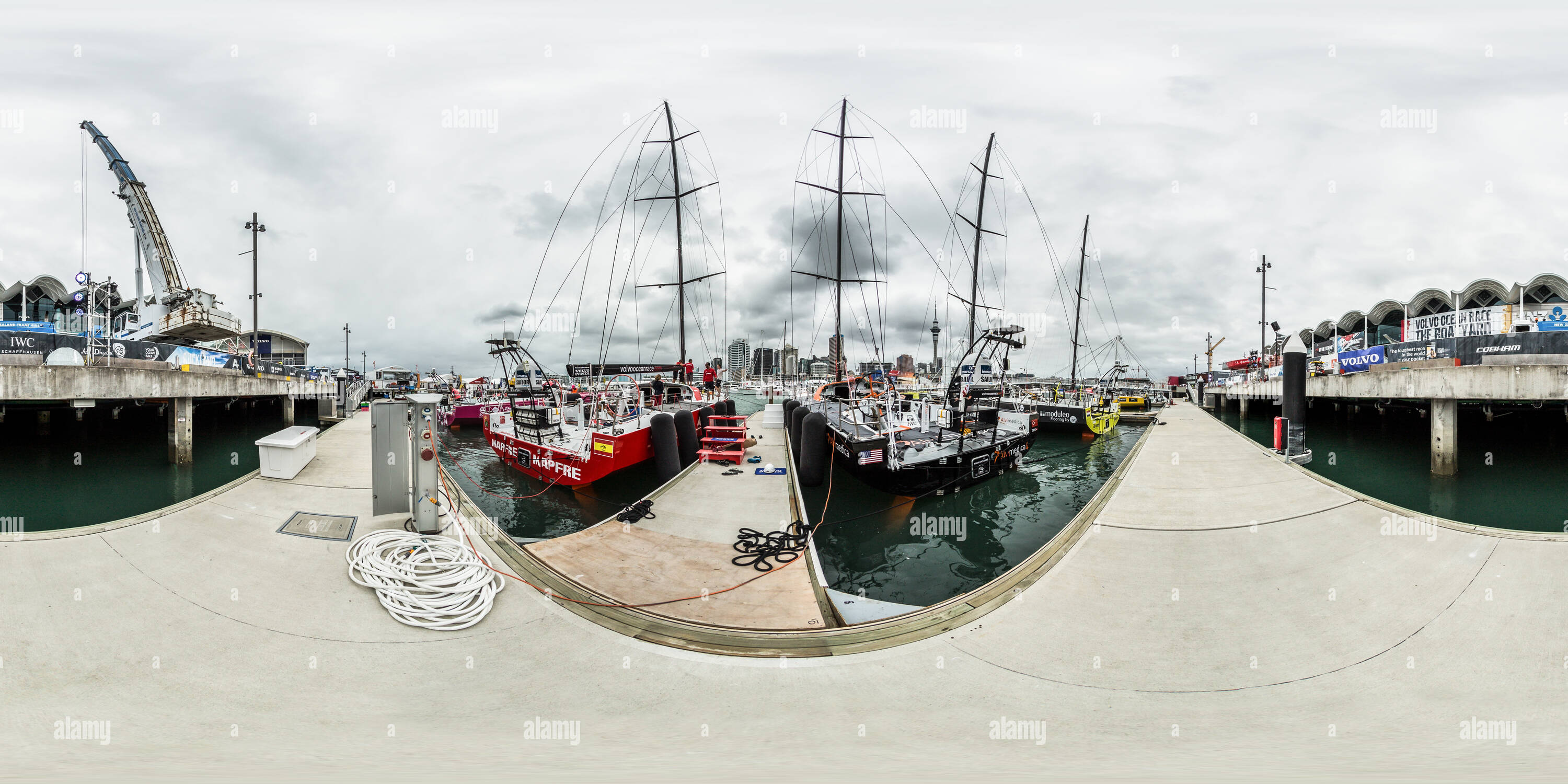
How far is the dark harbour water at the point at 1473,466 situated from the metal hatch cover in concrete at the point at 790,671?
585 centimetres

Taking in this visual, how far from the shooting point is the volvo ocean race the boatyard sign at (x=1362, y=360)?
1537 cm

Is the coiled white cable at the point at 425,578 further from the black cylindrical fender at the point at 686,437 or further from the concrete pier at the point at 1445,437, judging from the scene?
the concrete pier at the point at 1445,437

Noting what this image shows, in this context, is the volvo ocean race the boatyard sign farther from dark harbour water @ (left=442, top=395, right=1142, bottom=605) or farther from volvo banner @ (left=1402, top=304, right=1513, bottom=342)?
dark harbour water @ (left=442, top=395, right=1142, bottom=605)

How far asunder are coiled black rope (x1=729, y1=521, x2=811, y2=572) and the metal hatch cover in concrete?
2.22 metres

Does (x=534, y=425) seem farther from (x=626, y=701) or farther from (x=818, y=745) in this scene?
(x=818, y=745)

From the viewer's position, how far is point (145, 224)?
31.8 m

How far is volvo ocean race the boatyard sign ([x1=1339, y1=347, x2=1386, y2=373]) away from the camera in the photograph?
1537cm

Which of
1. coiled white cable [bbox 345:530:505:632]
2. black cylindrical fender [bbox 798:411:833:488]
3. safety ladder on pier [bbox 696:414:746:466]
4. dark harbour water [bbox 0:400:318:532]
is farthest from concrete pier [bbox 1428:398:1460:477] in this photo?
dark harbour water [bbox 0:400:318:532]

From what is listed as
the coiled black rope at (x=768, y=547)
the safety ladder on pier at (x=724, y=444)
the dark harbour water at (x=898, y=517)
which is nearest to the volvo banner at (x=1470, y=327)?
the dark harbour water at (x=898, y=517)

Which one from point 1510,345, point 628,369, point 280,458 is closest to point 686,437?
point 628,369

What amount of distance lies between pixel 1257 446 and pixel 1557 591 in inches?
432

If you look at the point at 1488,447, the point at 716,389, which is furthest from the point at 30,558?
the point at 1488,447

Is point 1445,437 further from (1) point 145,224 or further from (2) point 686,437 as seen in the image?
(1) point 145,224

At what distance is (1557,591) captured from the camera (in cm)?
446
